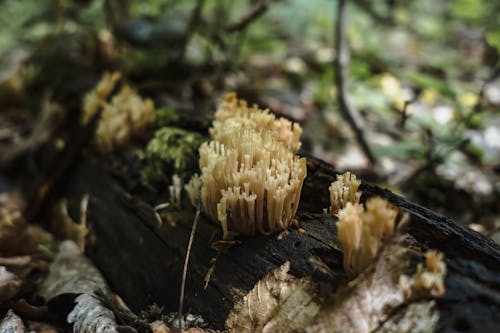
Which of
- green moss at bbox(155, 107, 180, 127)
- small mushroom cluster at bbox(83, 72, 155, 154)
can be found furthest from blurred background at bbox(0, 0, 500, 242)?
small mushroom cluster at bbox(83, 72, 155, 154)

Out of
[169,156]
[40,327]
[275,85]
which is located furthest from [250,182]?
[275,85]

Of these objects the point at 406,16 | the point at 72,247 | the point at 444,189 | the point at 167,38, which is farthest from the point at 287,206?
the point at 406,16

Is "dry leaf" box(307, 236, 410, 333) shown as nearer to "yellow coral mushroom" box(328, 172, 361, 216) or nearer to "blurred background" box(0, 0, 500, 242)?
"yellow coral mushroom" box(328, 172, 361, 216)

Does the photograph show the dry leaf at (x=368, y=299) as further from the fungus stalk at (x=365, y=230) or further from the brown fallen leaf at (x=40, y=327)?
the brown fallen leaf at (x=40, y=327)

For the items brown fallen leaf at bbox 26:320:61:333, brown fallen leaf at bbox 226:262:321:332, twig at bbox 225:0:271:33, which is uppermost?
twig at bbox 225:0:271:33

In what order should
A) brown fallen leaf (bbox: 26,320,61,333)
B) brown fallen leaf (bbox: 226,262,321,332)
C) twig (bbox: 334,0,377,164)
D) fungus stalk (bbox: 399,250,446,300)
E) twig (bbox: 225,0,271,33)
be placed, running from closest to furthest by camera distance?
fungus stalk (bbox: 399,250,446,300) → brown fallen leaf (bbox: 226,262,321,332) → brown fallen leaf (bbox: 26,320,61,333) → twig (bbox: 225,0,271,33) → twig (bbox: 334,0,377,164)

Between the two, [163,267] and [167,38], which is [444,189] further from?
[167,38]

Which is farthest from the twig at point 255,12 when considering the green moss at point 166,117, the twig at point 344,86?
the green moss at point 166,117
